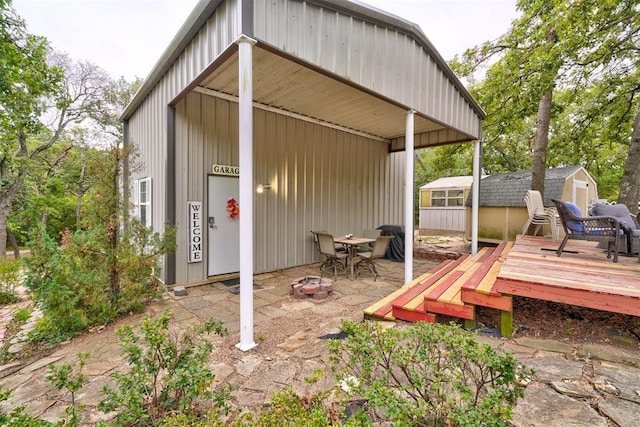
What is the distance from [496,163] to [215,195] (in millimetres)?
16743

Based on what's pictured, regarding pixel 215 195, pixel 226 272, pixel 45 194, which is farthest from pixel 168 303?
pixel 45 194

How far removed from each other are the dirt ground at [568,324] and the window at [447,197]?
9999 mm

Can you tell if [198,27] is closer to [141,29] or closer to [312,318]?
[312,318]

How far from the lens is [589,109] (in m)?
7.36

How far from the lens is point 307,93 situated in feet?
16.2

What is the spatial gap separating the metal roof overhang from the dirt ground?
331cm

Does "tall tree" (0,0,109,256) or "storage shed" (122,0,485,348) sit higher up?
"tall tree" (0,0,109,256)

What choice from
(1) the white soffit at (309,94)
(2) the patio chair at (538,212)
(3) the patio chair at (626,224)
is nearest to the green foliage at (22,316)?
(1) the white soffit at (309,94)

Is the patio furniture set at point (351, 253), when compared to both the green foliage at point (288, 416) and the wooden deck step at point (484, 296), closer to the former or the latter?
the wooden deck step at point (484, 296)

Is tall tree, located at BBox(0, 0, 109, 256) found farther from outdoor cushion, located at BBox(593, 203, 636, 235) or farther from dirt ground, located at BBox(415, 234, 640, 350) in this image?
outdoor cushion, located at BBox(593, 203, 636, 235)

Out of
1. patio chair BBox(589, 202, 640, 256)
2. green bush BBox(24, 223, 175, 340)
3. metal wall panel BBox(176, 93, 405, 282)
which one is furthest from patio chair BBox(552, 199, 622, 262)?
green bush BBox(24, 223, 175, 340)

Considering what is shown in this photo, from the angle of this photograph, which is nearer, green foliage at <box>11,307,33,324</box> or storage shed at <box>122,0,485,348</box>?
storage shed at <box>122,0,485,348</box>

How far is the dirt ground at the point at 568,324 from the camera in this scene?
2.60 meters

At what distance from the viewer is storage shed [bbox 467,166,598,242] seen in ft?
28.0
